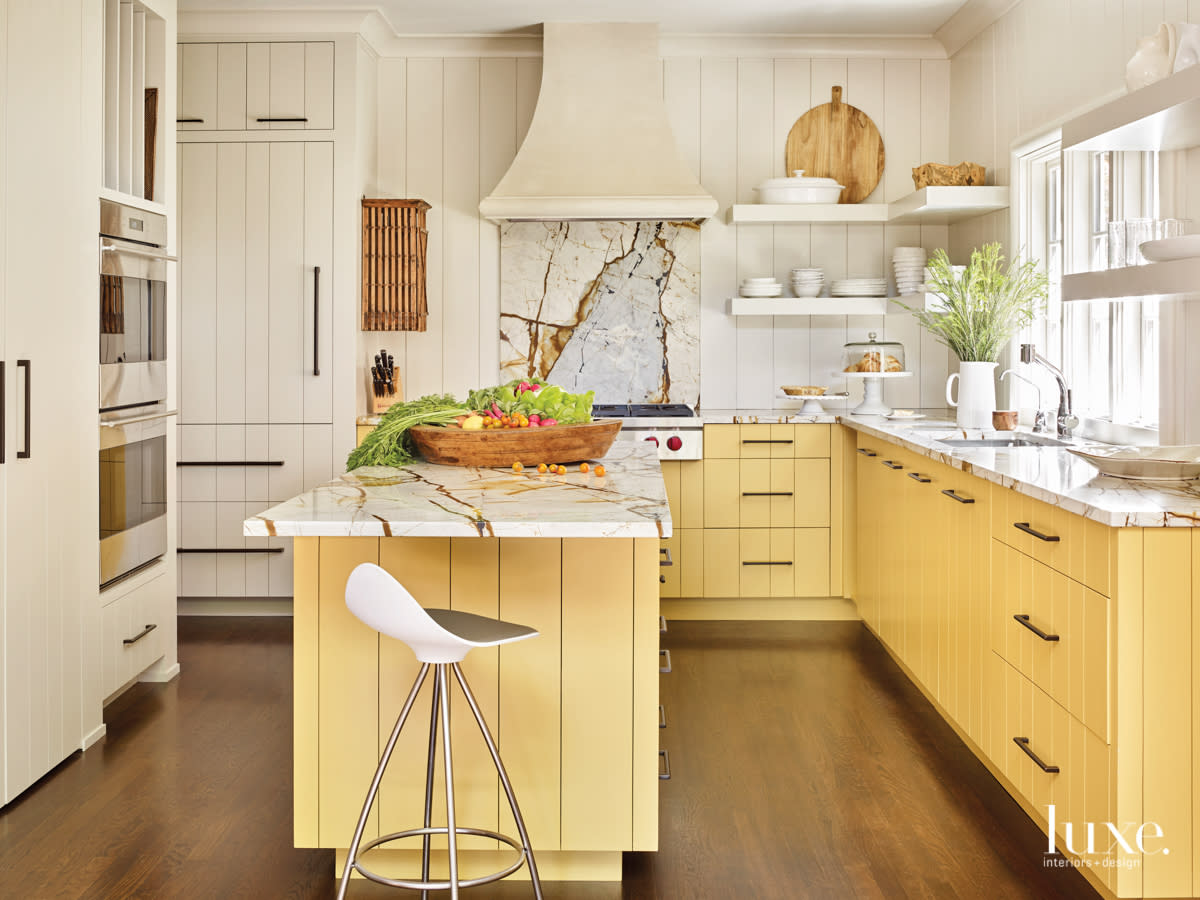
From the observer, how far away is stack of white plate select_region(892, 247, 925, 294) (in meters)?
4.87

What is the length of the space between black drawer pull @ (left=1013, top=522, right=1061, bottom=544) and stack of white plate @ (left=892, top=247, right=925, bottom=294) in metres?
2.49

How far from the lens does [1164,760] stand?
6.73 ft

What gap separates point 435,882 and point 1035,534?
1.50 meters

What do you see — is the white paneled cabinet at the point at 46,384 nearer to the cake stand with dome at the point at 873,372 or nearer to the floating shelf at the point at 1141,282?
the floating shelf at the point at 1141,282

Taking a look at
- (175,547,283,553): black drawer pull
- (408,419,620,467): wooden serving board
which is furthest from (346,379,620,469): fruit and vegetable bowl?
(175,547,283,553): black drawer pull

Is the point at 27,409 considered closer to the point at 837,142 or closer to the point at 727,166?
the point at 727,166

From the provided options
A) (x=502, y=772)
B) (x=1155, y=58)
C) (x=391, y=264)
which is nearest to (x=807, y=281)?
(x=391, y=264)

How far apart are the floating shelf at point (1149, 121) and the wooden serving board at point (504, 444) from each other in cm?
149

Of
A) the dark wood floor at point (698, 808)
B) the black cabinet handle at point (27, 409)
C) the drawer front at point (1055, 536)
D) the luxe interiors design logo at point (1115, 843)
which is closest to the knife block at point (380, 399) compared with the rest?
the dark wood floor at point (698, 808)

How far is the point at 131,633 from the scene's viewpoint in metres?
3.57

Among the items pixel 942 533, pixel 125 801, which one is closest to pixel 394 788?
pixel 125 801

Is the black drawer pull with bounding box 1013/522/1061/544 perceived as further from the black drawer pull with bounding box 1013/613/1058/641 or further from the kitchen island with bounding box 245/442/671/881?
the kitchen island with bounding box 245/442/671/881

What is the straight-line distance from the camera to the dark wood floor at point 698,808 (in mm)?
2359

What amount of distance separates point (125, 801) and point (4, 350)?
1199mm
